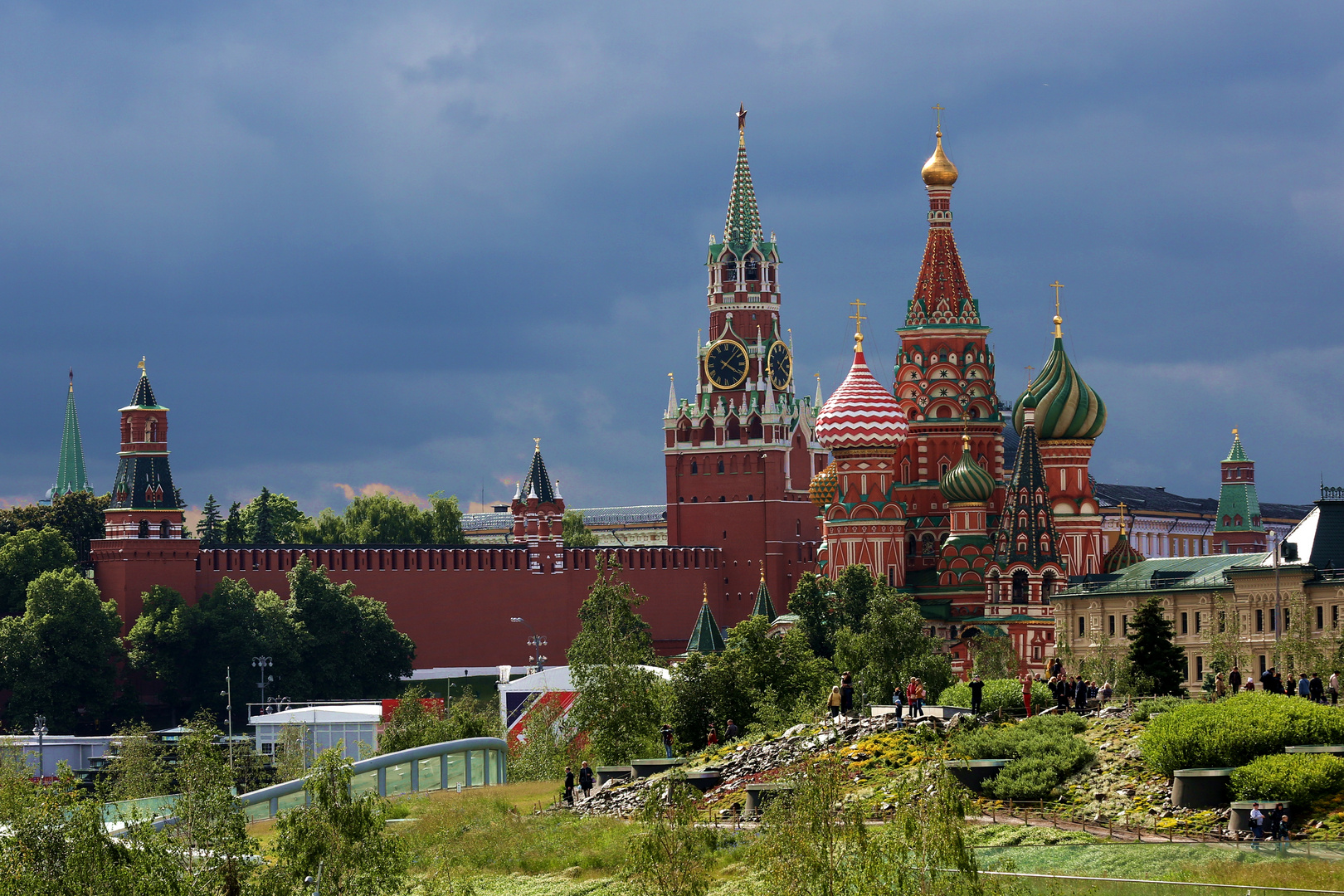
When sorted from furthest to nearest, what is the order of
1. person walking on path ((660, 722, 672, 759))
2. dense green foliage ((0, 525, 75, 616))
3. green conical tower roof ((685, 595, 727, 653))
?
dense green foliage ((0, 525, 75, 616))
green conical tower roof ((685, 595, 727, 653))
person walking on path ((660, 722, 672, 759))

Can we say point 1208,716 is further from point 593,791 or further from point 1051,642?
point 1051,642

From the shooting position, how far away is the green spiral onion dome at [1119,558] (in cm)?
7431

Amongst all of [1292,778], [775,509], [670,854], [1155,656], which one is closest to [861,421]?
[775,509]

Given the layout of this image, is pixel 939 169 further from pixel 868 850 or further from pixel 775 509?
pixel 868 850

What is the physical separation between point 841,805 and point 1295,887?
5.63m

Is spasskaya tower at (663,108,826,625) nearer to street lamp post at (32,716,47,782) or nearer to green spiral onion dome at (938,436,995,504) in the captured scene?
green spiral onion dome at (938,436,995,504)

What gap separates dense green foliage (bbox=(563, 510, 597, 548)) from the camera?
124562 millimetres

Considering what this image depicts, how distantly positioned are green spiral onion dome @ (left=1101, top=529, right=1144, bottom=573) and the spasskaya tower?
106 feet

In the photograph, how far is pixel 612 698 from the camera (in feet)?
160

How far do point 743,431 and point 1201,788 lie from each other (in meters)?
75.5

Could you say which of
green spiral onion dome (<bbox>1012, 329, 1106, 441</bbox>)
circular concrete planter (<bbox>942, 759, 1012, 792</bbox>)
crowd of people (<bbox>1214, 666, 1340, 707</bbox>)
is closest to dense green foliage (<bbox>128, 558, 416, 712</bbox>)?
green spiral onion dome (<bbox>1012, 329, 1106, 441</bbox>)

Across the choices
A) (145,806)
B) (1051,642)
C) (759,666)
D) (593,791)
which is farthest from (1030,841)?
(1051,642)

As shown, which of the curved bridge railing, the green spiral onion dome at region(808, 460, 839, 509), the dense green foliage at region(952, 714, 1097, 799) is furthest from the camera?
the green spiral onion dome at region(808, 460, 839, 509)

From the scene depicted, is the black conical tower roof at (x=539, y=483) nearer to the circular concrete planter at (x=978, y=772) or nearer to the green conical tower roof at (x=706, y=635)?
the green conical tower roof at (x=706, y=635)
